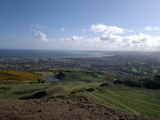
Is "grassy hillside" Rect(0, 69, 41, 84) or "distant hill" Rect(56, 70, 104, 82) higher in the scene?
"grassy hillside" Rect(0, 69, 41, 84)

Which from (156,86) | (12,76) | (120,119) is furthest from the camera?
(12,76)

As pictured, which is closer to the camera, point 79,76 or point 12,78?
point 12,78

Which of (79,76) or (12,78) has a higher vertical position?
(12,78)

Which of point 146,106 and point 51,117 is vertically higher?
point 51,117

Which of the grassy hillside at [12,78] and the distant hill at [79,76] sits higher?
the grassy hillside at [12,78]

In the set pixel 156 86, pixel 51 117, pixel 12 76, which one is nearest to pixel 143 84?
pixel 156 86

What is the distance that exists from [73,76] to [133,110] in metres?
80.7

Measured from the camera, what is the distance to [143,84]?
37.7m

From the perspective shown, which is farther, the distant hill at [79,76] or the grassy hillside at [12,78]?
the distant hill at [79,76]

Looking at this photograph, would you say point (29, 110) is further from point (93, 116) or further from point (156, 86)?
point (156, 86)

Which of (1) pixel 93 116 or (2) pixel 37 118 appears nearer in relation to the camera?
(2) pixel 37 118

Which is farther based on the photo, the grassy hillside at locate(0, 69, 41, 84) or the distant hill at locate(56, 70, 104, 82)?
the distant hill at locate(56, 70, 104, 82)

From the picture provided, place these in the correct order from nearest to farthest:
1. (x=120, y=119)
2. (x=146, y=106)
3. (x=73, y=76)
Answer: (x=120, y=119), (x=146, y=106), (x=73, y=76)

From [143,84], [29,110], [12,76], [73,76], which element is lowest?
[73,76]
